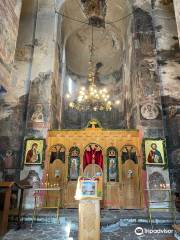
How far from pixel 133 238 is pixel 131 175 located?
173 inches

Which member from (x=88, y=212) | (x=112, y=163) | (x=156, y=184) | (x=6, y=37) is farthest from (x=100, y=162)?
(x=6, y=37)

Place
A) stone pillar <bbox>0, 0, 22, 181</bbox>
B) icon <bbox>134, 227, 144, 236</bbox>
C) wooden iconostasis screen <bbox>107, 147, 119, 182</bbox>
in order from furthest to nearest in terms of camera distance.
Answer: wooden iconostasis screen <bbox>107, 147, 119, 182</bbox> < stone pillar <bbox>0, 0, 22, 181</bbox> < icon <bbox>134, 227, 144, 236</bbox>

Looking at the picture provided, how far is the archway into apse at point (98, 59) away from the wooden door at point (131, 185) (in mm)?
5392

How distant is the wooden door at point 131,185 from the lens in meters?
9.51

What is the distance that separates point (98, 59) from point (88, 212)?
16.7 metres

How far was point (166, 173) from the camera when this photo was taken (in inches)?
373

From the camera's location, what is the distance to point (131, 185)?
9.76 metres

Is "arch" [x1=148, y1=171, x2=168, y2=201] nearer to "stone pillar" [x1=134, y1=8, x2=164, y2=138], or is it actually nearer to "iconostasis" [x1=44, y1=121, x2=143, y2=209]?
"iconostasis" [x1=44, y1=121, x2=143, y2=209]

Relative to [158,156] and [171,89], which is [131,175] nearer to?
[158,156]

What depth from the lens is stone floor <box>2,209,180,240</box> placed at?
5.59 m

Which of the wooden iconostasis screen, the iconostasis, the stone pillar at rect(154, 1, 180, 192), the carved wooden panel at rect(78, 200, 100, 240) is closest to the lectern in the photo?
the carved wooden panel at rect(78, 200, 100, 240)

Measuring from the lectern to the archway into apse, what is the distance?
34.3 ft

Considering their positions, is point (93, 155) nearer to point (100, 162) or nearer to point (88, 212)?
point (100, 162)

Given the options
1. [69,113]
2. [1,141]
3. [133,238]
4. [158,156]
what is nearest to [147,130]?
[158,156]
